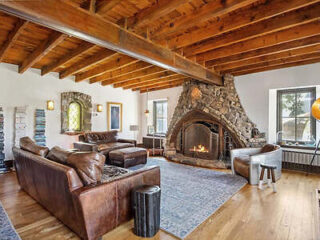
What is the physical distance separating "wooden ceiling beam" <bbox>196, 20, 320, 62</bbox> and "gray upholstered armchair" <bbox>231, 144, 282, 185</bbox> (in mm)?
2117

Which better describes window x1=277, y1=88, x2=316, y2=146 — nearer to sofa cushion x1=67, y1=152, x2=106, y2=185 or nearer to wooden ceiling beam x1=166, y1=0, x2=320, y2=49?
wooden ceiling beam x1=166, y1=0, x2=320, y2=49

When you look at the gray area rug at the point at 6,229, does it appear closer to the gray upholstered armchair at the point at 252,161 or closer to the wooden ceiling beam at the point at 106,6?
the wooden ceiling beam at the point at 106,6

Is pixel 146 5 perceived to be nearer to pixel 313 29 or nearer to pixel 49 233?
pixel 313 29

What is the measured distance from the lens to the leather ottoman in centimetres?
465

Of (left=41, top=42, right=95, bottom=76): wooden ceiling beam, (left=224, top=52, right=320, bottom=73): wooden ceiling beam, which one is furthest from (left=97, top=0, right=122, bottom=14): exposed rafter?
(left=224, top=52, right=320, bottom=73): wooden ceiling beam

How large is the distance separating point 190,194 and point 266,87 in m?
3.68

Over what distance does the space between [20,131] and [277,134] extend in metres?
7.00

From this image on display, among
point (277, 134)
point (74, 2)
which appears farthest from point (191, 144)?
point (74, 2)

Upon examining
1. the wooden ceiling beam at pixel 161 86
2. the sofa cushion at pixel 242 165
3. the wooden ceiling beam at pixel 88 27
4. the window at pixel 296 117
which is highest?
the wooden ceiling beam at pixel 161 86

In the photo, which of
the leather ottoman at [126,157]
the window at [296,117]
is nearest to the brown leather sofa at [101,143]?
the leather ottoman at [126,157]

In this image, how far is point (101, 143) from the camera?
18.9 feet

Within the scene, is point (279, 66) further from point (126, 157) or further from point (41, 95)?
point (41, 95)

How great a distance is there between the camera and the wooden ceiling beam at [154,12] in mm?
2106

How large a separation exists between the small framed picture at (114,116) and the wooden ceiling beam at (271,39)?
4.23 metres
